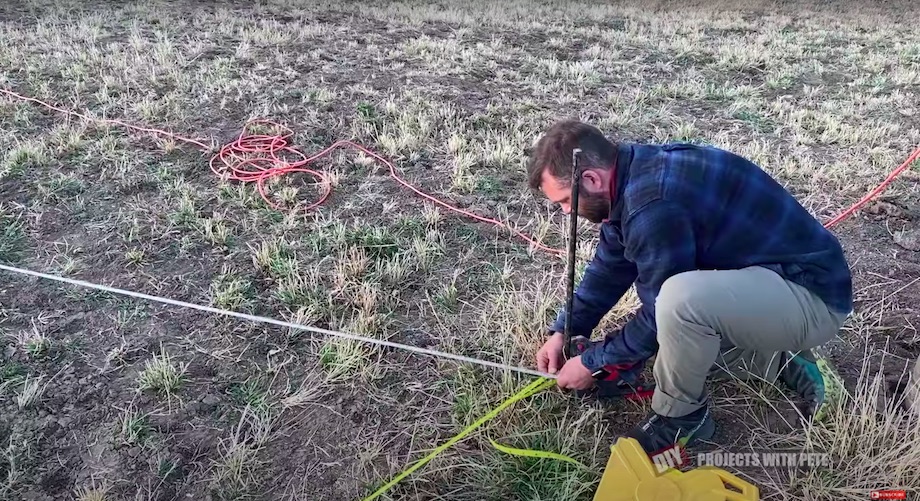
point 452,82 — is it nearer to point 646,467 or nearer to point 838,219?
point 838,219

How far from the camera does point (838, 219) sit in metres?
4.32

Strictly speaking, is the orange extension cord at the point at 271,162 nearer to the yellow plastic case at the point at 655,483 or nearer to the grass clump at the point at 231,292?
the grass clump at the point at 231,292

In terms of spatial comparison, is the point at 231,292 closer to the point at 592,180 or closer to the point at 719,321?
the point at 592,180

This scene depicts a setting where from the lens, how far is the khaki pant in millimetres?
2215

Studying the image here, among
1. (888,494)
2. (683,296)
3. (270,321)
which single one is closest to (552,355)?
(683,296)

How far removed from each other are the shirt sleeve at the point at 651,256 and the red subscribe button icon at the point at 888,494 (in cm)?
90

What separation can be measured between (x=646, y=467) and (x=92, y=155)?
4.60 meters

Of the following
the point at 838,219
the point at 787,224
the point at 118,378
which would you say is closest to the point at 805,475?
the point at 787,224

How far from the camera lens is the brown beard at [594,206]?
7.60 feet

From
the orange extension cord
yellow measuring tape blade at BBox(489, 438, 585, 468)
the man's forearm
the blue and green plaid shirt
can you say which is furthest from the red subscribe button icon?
the orange extension cord

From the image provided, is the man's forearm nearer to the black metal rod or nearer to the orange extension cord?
the black metal rod

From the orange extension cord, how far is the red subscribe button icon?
221cm

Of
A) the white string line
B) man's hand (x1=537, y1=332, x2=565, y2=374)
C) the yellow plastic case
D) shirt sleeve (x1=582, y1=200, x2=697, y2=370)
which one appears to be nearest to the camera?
the yellow plastic case

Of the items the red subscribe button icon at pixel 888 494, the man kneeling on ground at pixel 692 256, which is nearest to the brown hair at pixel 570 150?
the man kneeling on ground at pixel 692 256
